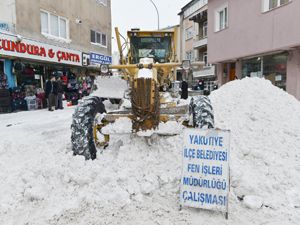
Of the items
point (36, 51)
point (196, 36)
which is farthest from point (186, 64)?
point (196, 36)

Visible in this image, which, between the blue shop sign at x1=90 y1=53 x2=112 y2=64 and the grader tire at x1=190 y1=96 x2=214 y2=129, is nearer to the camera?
the grader tire at x1=190 y1=96 x2=214 y2=129

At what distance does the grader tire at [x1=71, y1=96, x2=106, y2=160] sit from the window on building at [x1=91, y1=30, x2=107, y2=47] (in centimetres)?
1533

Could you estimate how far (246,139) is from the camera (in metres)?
5.19

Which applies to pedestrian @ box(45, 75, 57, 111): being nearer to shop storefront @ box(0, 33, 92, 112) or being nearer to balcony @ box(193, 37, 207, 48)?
shop storefront @ box(0, 33, 92, 112)

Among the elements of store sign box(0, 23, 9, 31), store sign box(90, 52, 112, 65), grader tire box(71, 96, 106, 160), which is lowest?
grader tire box(71, 96, 106, 160)

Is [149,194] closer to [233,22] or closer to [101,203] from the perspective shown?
[101,203]

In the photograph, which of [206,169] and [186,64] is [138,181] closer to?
[206,169]

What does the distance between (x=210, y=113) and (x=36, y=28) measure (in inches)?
484

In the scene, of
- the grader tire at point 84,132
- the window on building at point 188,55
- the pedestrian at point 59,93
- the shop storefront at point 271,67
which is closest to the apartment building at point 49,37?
the pedestrian at point 59,93

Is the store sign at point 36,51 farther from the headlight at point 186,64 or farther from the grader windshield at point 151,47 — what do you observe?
the headlight at point 186,64

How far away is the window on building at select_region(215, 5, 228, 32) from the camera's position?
48.5 feet

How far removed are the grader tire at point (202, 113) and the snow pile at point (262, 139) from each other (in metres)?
0.73

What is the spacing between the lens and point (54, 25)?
15.2 m

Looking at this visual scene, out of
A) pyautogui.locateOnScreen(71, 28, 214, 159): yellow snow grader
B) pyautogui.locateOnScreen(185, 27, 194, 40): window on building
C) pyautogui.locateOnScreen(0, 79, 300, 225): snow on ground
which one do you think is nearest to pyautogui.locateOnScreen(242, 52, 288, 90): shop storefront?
pyautogui.locateOnScreen(0, 79, 300, 225): snow on ground
